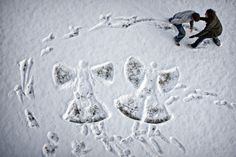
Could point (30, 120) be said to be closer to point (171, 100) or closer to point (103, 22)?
point (103, 22)

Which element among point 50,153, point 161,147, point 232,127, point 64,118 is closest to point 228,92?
point 232,127

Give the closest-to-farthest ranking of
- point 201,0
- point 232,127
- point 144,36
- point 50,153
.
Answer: point 50,153, point 232,127, point 144,36, point 201,0

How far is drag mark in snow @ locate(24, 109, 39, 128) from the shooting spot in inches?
135

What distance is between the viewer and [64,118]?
350 cm

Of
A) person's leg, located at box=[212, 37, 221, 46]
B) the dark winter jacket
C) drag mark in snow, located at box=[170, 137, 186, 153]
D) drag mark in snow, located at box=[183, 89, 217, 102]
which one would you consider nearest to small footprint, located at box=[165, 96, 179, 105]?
drag mark in snow, located at box=[183, 89, 217, 102]

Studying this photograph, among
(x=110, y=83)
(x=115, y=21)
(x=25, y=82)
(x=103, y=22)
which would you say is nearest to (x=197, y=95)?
(x=110, y=83)

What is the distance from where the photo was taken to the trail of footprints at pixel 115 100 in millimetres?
3451

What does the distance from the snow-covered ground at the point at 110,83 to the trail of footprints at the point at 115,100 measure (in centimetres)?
1

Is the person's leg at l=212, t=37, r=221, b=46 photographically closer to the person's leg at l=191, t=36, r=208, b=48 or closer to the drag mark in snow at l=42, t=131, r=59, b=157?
the person's leg at l=191, t=36, r=208, b=48

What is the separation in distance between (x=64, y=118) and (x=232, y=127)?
2.13 m

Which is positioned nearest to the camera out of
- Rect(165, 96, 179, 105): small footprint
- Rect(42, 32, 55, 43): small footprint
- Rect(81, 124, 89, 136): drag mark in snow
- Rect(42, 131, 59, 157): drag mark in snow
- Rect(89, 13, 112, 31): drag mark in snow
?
Rect(42, 131, 59, 157): drag mark in snow

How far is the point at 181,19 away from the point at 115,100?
1.33m

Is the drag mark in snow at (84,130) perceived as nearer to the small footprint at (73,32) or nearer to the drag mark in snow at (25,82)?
the drag mark in snow at (25,82)

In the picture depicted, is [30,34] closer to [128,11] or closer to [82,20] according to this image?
[82,20]
